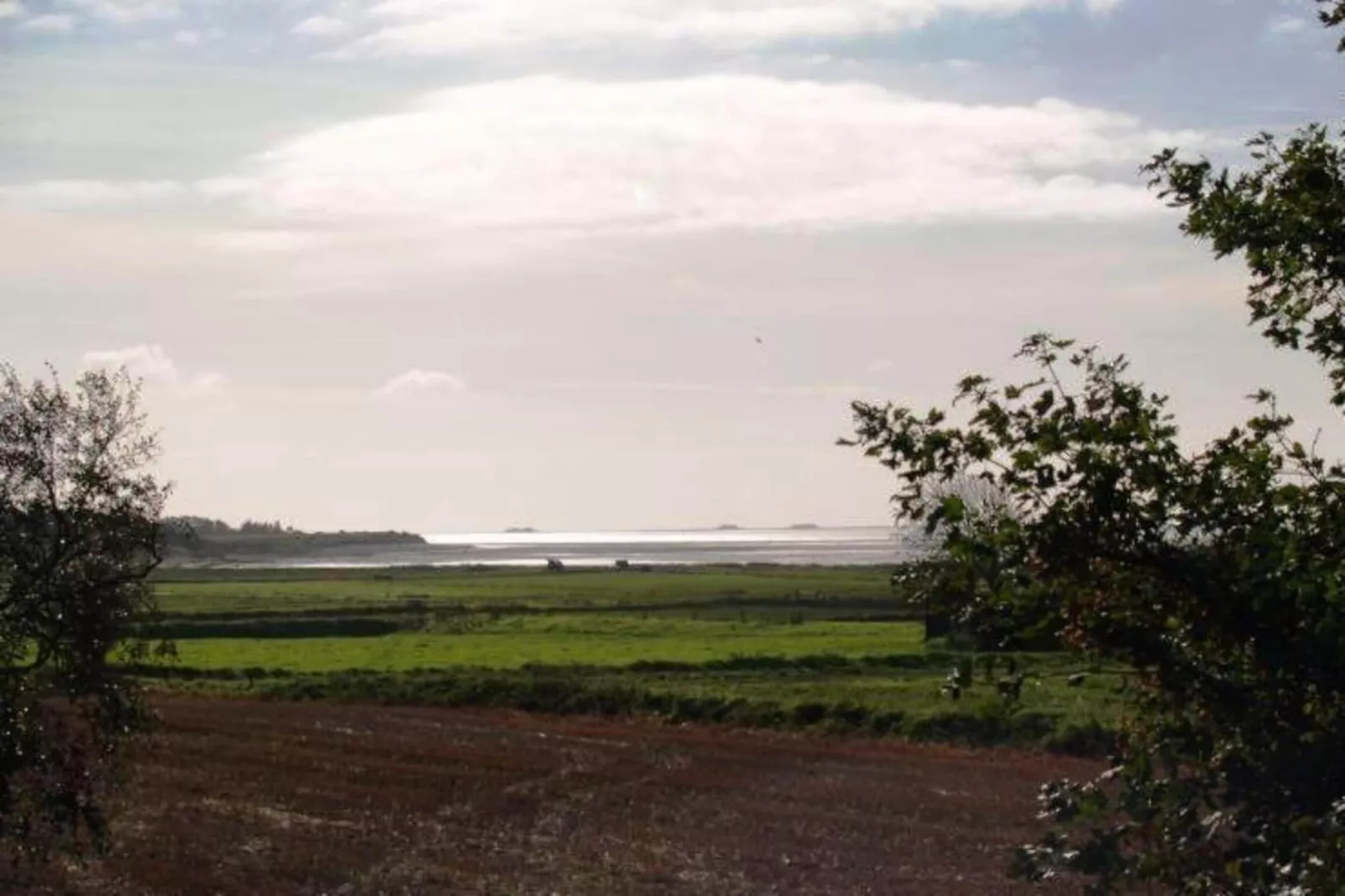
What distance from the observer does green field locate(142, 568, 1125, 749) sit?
37250 millimetres

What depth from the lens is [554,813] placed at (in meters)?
25.2

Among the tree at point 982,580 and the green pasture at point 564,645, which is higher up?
the tree at point 982,580

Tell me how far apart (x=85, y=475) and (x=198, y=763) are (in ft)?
50.7

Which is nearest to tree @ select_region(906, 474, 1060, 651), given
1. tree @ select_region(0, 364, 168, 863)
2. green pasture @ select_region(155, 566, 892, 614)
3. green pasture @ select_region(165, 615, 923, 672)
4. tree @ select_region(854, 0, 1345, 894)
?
tree @ select_region(854, 0, 1345, 894)

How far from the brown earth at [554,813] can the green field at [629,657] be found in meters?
2.12

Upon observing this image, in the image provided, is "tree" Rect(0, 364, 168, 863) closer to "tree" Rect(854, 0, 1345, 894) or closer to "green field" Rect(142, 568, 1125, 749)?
"green field" Rect(142, 568, 1125, 749)

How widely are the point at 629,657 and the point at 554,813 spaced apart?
29314 millimetres

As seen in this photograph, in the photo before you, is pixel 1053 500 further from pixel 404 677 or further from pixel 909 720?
pixel 404 677

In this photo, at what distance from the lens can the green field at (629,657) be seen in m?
37.2

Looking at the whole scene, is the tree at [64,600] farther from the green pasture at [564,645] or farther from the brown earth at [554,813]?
the green pasture at [564,645]

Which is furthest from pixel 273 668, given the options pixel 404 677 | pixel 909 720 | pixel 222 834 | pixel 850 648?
pixel 222 834

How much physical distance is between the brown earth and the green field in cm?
212

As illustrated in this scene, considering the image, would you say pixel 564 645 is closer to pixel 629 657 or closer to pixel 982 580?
pixel 629 657

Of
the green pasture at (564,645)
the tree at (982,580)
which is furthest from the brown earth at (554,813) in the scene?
the green pasture at (564,645)
